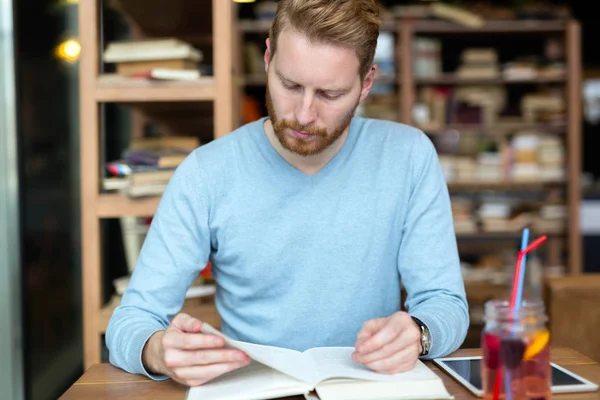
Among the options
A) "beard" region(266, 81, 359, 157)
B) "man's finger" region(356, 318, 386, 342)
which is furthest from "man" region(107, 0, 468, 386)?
"man's finger" region(356, 318, 386, 342)

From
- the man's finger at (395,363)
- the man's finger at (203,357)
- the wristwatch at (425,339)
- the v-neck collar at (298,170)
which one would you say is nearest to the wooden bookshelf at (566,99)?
the v-neck collar at (298,170)

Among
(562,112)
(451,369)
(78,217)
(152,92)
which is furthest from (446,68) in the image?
(451,369)

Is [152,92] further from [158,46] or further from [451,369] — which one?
[451,369]

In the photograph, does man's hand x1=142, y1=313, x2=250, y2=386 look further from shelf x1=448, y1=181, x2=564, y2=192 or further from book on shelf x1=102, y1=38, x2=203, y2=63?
shelf x1=448, y1=181, x2=564, y2=192

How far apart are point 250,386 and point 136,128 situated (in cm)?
165

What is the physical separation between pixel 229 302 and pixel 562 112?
145 inches

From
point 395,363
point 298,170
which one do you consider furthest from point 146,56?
point 395,363

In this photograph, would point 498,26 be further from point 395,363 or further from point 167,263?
point 395,363

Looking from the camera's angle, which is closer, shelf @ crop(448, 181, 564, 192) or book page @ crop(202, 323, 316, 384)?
book page @ crop(202, 323, 316, 384)

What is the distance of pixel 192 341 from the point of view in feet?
3.16

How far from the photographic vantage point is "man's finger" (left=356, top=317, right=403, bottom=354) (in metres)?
0.99

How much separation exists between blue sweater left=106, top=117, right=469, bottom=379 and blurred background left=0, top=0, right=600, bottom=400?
0.50 m

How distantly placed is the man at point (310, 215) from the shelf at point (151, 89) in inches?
17.0

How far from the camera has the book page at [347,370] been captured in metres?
0.95
